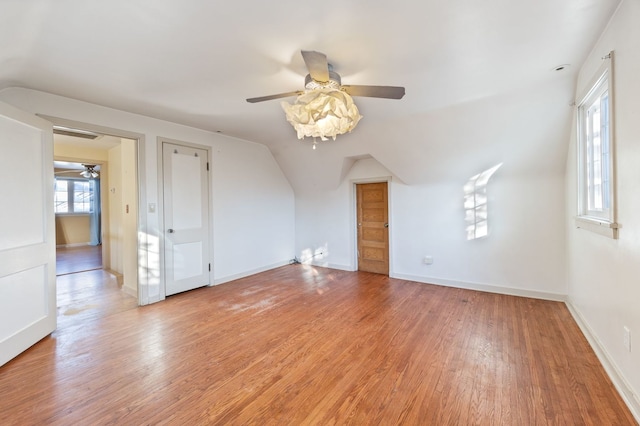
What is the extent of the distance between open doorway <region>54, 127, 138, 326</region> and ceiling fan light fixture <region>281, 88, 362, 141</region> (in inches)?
111

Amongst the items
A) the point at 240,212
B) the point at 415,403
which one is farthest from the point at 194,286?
the point at 415,403

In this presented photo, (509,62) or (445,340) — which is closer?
(509,62)

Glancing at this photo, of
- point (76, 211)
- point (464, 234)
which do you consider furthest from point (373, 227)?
point (76, 211)

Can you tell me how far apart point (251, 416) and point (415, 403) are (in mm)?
1062

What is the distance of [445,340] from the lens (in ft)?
8.52

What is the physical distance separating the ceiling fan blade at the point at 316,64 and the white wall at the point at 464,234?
3158 millimetres

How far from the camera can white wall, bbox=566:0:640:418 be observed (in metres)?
1.63

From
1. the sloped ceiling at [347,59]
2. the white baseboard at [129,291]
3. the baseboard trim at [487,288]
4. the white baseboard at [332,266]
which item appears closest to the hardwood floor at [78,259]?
the white baseboard at [129,291]

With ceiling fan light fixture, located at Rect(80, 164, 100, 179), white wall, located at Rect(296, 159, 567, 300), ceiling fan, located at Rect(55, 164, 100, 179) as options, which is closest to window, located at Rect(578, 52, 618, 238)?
A: white wall, located at Rect(296, 159, 567, 300)

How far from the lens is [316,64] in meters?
1.75

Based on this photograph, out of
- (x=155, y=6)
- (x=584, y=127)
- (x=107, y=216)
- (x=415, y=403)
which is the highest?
(x=155, y=6)

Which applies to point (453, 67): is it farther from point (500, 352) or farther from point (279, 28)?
point (500, 352)

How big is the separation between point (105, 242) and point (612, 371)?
7648 mm

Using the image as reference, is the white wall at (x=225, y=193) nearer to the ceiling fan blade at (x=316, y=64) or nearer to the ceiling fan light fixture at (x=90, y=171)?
the ceiling fan blade at (x=316, y=64)
